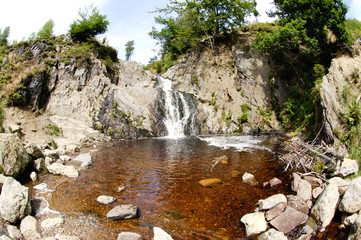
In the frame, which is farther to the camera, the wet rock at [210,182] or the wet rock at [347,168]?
the wet rock at [210,182]

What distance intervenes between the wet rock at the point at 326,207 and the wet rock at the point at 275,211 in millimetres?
858

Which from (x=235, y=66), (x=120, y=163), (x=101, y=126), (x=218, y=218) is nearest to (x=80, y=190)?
(x=120, y=163)

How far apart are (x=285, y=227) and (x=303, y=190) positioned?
2.38 m

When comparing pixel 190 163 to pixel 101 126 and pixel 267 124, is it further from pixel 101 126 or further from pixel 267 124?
pixel 267 124

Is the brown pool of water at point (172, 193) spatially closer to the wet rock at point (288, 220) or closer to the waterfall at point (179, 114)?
the wet rock at point (288, 220)

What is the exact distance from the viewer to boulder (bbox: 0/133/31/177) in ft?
29.1

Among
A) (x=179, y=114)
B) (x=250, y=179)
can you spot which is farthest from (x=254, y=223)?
(x=179, y=114)

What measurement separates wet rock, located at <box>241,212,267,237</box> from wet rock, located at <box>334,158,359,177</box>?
4.32m

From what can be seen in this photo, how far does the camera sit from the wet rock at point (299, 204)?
6.25 metres

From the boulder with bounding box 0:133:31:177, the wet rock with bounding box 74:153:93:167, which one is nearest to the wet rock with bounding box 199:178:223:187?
the wet rock with bounding box 74:153:93:167

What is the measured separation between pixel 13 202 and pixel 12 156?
409 centimetres

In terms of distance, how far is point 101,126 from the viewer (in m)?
23.9

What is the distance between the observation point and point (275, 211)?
6070 millimetres

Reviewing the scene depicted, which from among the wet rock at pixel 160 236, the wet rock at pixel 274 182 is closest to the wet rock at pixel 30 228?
the wet rock at pixel 160 236
